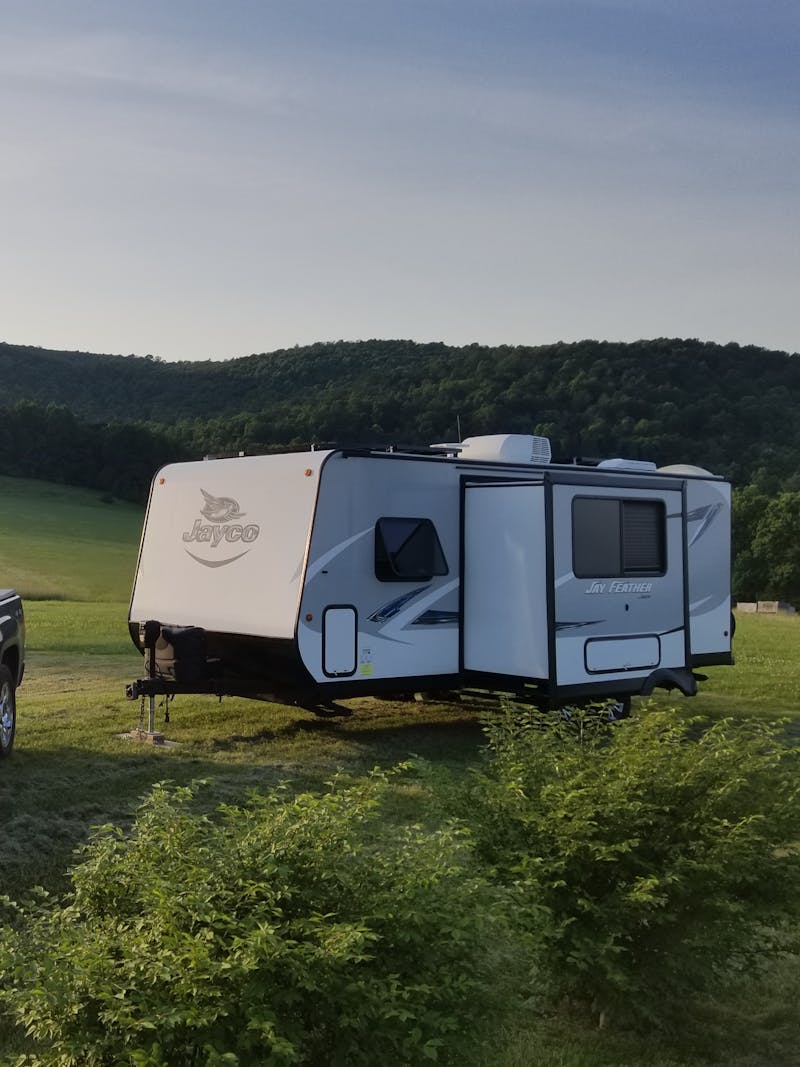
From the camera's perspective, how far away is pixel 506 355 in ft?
164

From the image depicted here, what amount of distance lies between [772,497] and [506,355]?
1578cm

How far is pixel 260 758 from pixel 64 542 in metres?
37.8

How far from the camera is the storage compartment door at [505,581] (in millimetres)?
9930

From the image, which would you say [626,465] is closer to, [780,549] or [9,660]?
[9,660]

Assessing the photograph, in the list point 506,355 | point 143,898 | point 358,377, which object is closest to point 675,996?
point 143,898

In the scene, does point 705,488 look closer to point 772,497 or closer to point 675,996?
point 675,996

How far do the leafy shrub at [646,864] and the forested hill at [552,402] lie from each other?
27.8 metres

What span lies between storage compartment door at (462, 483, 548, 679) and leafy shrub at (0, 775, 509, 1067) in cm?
643

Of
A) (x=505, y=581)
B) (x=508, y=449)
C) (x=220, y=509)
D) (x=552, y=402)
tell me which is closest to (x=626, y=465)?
(x=508, y=449)

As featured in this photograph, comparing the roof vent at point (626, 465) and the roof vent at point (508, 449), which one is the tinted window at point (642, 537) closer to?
the roof vent at point (626, 465)

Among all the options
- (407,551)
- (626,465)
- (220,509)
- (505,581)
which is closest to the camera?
(407,551)

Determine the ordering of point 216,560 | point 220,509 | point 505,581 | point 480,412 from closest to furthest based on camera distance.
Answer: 1. point 505,581
2. point 216,560
3. point 220,509
4. point 480,412

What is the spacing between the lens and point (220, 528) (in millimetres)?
10320

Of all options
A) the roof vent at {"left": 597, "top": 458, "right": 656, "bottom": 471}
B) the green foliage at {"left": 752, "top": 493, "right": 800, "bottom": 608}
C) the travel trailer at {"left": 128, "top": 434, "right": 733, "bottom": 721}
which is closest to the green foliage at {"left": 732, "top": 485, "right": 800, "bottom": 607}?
the green foliage at {"left": 752, "top": 493, "right": 800, "bottom": 608}
